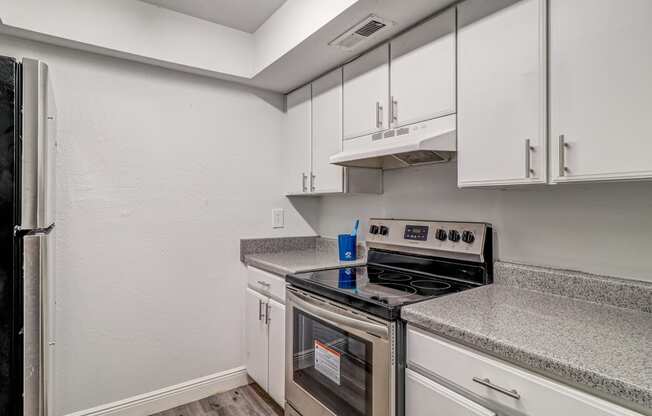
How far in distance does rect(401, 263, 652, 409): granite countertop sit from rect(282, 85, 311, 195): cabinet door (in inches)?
54.0

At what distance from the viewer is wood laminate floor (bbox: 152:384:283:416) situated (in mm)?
2131

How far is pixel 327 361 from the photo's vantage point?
161 centimetres

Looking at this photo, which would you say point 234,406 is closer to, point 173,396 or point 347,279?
point 173,396

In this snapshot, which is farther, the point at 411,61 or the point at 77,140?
the point at 77,140

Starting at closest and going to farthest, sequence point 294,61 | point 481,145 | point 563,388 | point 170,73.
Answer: point 563,388 < point 481,145 < point 294,61 < point 170,73

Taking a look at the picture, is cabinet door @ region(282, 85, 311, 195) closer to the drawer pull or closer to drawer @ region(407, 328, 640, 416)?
drawer @ region(407, 328, 640, 416)

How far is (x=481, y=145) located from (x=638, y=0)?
0.58m

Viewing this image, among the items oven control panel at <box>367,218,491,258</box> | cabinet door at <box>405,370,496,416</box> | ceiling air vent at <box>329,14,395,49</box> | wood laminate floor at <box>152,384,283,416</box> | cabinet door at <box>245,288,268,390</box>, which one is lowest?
wood laminate floor at <box>152,384,283,416</box>

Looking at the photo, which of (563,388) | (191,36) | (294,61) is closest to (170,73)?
(191,36)

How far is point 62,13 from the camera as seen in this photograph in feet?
5.81

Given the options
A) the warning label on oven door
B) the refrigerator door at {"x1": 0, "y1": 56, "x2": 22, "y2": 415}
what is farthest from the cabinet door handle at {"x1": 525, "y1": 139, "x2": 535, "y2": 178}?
the refrigerator door at {"x1": 0, "y1": 56, "x2": 22, "y2": 415}

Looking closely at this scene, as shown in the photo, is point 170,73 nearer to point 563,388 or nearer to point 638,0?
point 638,0

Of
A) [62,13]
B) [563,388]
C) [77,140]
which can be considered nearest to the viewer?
[563,388]

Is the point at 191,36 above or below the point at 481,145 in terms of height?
above
